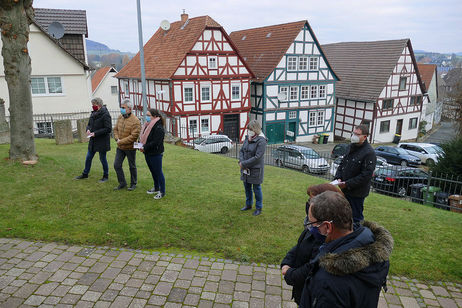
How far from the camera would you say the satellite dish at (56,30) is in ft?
71.7

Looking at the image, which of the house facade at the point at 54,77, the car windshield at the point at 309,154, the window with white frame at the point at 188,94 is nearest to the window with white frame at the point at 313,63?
the window with white frame at the point at 188,94

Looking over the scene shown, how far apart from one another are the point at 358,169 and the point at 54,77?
22.8 metres

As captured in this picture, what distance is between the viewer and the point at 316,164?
672 inches

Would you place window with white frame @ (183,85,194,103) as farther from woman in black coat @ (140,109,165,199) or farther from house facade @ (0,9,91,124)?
woman in black coat @ (140,109,165,199)

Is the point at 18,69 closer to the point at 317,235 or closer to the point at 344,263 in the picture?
the point at 317,235

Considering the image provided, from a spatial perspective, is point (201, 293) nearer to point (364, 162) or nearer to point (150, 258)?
point (150, 258)

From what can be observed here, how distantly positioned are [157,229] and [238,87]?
78.1 ft

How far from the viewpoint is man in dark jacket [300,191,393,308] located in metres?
2.20

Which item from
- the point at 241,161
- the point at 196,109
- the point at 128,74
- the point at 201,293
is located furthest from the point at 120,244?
the point at 128,74

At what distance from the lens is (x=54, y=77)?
2272 centimetres

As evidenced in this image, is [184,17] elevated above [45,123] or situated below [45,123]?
above

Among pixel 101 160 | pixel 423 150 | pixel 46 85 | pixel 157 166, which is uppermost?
pixel 46 85

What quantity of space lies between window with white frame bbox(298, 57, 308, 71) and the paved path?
27.5 metres

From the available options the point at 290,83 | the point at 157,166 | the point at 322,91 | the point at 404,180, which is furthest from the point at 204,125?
the point at 157,166
